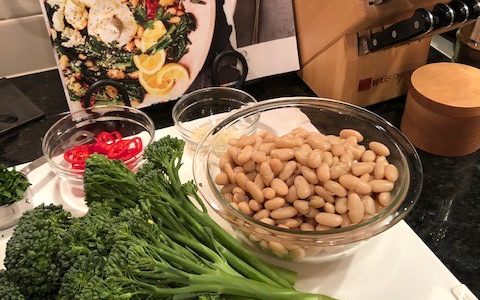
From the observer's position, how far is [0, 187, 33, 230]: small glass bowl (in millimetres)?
851

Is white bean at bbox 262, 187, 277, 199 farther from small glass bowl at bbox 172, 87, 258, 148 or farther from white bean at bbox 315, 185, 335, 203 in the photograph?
small glass bowl at bbox 172, 87, 258, 148

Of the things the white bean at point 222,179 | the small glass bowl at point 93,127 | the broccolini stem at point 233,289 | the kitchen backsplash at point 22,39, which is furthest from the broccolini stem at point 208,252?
the kitchen backsplash at point 22,39

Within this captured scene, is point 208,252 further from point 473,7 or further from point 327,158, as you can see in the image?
point 473,7

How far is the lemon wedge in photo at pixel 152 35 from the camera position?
1089 millimetres

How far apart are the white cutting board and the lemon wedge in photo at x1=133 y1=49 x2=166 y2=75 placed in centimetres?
40

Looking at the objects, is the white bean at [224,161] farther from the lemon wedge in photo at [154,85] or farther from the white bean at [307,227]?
the lemon wedge in photo at [154,85]

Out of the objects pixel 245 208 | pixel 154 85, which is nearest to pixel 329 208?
pixel 245 208

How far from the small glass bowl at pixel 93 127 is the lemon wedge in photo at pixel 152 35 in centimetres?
14

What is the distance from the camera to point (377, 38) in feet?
3.47

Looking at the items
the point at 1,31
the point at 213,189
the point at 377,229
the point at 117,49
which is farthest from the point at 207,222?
the point at 1,31

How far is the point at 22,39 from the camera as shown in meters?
1.28

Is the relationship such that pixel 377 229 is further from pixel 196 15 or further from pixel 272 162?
pixel 196 15

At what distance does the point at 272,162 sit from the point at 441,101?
42 cm

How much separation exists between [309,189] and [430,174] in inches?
15.8
